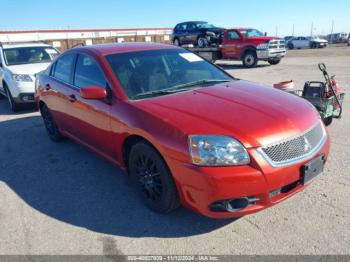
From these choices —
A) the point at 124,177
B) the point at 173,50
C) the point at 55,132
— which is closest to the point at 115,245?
the point at 124,177

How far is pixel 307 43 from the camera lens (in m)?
36.0

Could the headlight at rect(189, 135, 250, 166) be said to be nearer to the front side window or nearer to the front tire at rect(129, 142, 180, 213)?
the front tire at rect(129, 142, 180, 213)

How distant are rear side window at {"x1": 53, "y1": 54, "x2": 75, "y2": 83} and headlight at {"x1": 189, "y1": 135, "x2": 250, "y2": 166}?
2729 mm

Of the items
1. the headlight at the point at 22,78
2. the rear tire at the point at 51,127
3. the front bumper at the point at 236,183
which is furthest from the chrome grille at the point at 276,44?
the front bumper at the point at 236,183

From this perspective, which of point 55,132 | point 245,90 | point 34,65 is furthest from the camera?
point 34,65

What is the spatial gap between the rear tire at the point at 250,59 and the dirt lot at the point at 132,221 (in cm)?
1305

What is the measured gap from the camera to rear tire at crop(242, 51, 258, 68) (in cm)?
1673

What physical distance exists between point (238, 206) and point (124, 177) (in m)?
1.94

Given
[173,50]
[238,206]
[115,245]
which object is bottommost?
[115,245]

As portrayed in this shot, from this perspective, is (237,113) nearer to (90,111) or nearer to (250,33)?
(90,111)

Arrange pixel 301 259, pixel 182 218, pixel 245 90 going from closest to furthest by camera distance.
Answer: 1. pixel 301 259
2. pixel 182 218
3. pixel 245 90

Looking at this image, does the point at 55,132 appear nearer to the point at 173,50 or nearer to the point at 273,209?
the point at 173,50

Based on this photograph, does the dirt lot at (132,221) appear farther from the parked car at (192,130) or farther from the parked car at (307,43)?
the parked car at (307,43)

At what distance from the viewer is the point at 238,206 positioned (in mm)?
2641
